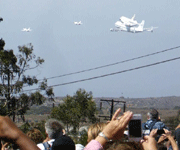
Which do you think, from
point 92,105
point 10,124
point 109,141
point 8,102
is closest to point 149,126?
point 109,141

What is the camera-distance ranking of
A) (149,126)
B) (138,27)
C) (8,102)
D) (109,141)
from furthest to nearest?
(138,27) < (8,102) < (149,126) < (109,141)

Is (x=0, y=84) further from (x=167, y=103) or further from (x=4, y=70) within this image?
(x=167, y=103)

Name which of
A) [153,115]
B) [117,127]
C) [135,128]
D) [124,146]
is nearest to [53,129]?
[135,128]

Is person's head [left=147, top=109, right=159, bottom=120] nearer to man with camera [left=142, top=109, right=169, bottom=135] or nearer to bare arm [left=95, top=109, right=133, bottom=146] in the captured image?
man with camera [left=142, top=109, right=169, bottom=135]

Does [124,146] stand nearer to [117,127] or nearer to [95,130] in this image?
[117,127]

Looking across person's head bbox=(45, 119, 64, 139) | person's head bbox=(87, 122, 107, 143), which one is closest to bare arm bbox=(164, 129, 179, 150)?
person's head bbox=(87, 122, 107, 143)
